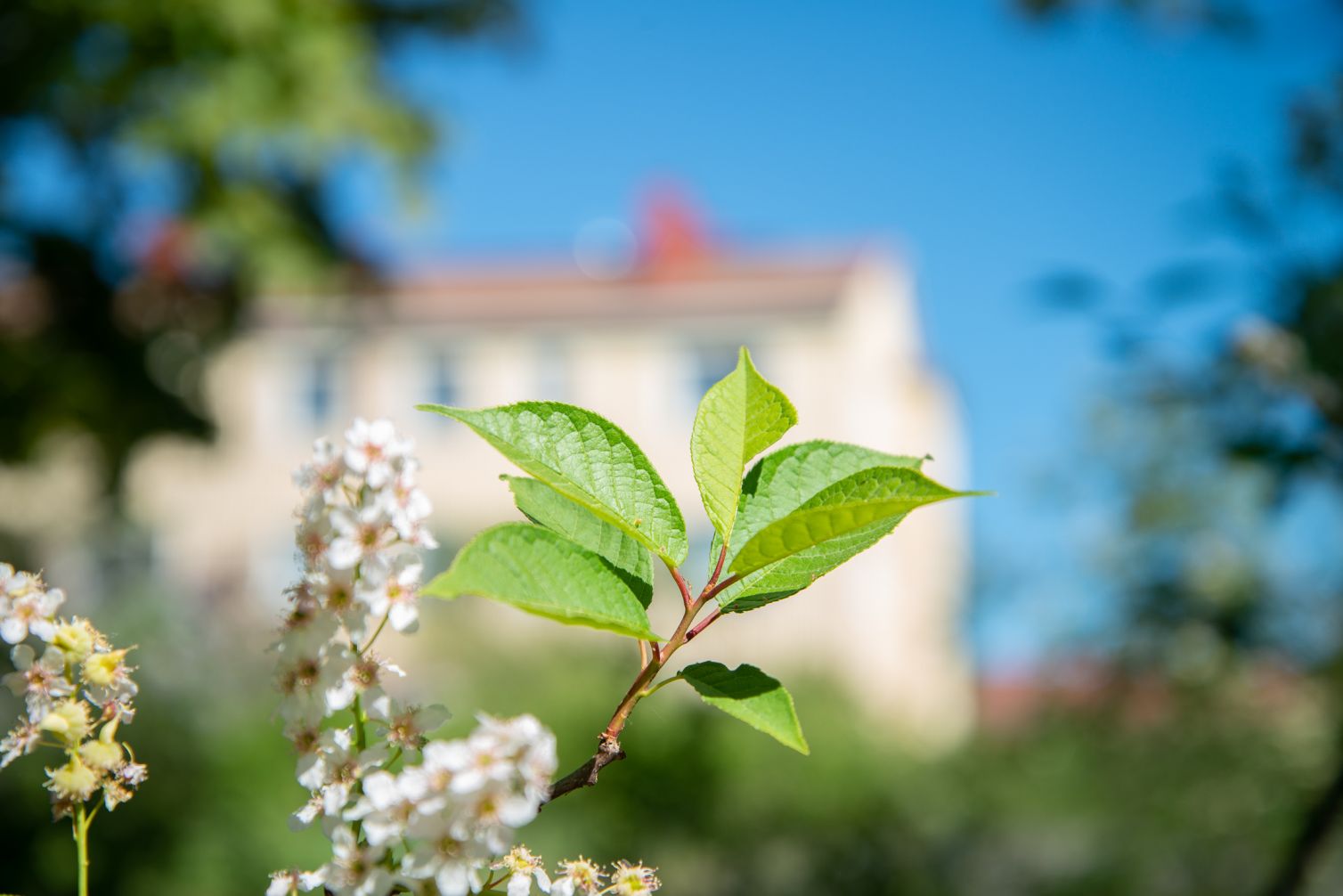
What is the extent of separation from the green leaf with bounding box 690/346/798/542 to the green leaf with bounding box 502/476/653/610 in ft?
0.15

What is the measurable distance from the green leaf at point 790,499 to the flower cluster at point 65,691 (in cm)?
32

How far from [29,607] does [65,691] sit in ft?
0.16

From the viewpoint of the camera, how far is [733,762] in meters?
7.27

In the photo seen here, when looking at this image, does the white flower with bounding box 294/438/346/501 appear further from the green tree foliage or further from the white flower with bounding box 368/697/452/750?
the green tree foliage

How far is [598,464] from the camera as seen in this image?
0.66 metres

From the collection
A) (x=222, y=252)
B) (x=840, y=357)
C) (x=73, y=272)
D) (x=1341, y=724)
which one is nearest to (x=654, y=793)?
(x=1341, y=724)

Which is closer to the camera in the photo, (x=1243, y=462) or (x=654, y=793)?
(x=1243, y=462)

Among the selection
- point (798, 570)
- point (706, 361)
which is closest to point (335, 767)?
point (798, 570)

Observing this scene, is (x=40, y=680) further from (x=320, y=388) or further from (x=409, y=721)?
(x=320, y=388)

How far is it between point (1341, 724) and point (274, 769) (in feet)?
19.9

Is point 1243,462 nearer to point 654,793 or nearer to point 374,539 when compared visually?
point 374,539

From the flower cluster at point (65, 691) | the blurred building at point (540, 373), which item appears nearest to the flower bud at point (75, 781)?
the flower cluster at point (65, 691)

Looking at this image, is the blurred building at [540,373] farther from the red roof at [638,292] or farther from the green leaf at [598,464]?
the green leaf at [598,464]

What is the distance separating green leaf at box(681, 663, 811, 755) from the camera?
578 mm
